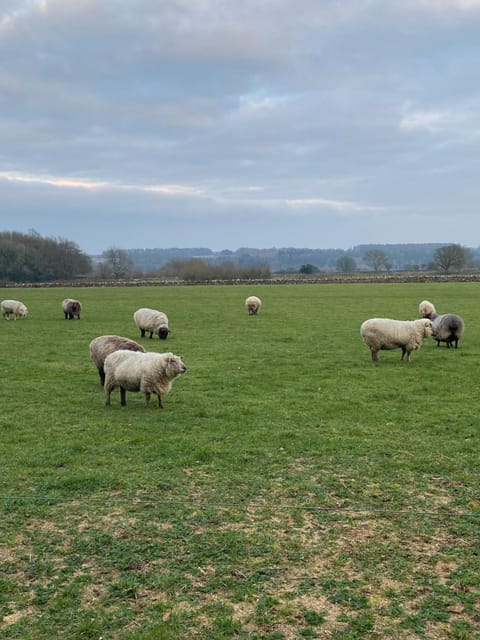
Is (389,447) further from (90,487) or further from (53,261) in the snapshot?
(53,261)

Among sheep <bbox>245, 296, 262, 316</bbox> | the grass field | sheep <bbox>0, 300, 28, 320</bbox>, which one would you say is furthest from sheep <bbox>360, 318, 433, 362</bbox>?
sheep <bbox>0, 300, 28, 320</bbox>

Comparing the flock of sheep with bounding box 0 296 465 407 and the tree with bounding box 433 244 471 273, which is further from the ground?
the tree with bounding box 433 244 471 273

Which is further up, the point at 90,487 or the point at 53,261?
the point at 53,261

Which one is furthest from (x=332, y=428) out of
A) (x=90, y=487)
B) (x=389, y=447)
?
(x=90, y=487)

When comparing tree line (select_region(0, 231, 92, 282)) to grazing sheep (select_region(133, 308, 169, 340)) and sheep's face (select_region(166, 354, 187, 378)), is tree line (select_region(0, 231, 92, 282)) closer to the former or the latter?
grazing sheep (select_region(133, 308, 169, 340))

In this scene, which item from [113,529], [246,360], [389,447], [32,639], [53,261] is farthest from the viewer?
[53,261]

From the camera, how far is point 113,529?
20.8ft

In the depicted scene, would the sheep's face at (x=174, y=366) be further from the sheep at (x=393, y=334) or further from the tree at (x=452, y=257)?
the tree at (x=452, y=257)

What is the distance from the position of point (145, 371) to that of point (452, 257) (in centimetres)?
10806

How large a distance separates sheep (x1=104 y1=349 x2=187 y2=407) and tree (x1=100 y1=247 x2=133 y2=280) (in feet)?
366

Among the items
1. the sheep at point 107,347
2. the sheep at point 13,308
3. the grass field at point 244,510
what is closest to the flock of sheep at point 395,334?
the grass field at point 244,510

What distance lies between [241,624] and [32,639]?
1.74 metres

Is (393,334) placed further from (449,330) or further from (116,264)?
(116,264)

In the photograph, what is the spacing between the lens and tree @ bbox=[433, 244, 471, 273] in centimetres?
10894
